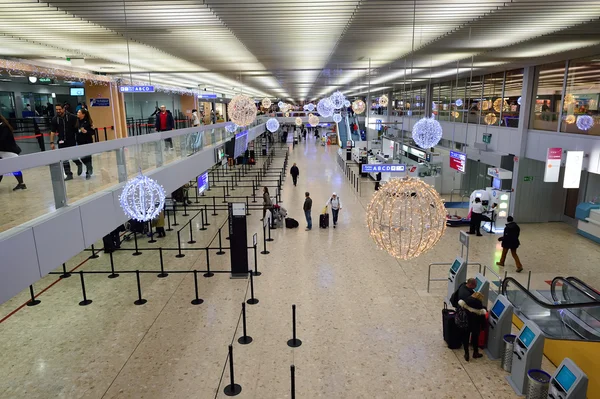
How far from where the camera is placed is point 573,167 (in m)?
10.7

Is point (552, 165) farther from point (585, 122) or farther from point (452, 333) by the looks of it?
point (452, 333)

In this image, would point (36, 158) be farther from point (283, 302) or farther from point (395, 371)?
point (395, 371)

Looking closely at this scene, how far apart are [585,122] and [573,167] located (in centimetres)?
147

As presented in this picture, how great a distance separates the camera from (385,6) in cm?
603

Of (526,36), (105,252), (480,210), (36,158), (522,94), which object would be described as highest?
(526,36)

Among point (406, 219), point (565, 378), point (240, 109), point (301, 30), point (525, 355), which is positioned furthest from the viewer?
point (240, 109)

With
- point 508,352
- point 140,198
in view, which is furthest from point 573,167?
point 140,198

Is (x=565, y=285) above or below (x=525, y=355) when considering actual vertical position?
above

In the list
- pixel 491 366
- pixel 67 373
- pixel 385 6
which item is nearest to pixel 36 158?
pixel 67 373

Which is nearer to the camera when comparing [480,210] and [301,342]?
[301,342]

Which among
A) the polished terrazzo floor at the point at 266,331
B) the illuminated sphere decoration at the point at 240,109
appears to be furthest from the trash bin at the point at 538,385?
the illuminated sphere decoration at the point at 240,109

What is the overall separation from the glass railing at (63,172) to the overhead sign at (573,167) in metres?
11.0

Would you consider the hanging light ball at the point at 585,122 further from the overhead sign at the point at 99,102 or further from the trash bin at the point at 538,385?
the overhead sign at the point at 99,102

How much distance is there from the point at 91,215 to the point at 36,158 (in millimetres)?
1525
